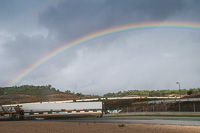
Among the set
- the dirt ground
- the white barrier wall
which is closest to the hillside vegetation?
the white barrier wall

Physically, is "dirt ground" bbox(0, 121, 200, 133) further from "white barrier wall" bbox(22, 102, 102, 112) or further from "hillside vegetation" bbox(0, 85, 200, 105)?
"hillside vegetation" bbox(0, 85, 200, 105)

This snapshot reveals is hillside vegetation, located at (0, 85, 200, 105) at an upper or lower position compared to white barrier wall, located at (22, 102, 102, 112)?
upper

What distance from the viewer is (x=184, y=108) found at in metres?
61.2

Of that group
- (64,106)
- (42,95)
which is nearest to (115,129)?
(64,106)

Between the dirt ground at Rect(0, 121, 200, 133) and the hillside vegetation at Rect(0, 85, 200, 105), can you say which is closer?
the dirt ground at Rect(0, 121, 200, 133)

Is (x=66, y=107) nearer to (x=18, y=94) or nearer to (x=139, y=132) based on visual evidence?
(x=139, y=132)

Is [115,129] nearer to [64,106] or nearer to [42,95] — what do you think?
[64,106]

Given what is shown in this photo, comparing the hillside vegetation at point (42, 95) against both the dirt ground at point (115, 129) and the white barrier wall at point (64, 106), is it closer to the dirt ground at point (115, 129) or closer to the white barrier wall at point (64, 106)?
the white barrier wall at point (64, 106)

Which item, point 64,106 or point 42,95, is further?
point 42,95

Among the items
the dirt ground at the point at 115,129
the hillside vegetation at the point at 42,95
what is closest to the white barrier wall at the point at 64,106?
the hillside vegetation at the point at 42,95

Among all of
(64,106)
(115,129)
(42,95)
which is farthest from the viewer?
(42,95)

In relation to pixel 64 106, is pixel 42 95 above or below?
above

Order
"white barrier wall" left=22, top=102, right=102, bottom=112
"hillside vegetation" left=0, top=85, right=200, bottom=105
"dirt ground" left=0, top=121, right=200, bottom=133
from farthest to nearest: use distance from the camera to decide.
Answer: "hillside vegetation" left=0, top=85, right=200, bottom=105 → "white barrier wall" left=22, top=102, right=102, bottom=112 → "dirt ground" left=0, top=121, right=200, bottom=133

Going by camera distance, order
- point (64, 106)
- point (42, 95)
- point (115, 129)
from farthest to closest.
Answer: point (42, 95) < point (64, 106) < point (115, 129)
